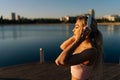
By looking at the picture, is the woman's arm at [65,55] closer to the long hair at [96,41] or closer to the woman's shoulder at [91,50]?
the woman's shoulder at [91,50]

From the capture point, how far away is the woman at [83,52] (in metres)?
1.78

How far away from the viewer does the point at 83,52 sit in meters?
1.83

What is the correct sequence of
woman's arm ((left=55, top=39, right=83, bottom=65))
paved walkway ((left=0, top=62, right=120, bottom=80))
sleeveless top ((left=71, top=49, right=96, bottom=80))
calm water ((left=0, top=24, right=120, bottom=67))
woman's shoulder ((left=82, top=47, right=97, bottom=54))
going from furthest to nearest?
1. calm water ((left=0, top=24, right=120, bottom=67))
2. paved walkway ((left=0, top=62, right=120, bottom=80))
3. sleeveless top ((left=71, top=49, right=96, bottom=80))
4. woman's shoulder ((left=82, top=47, right=97, bottom=54))
5. woman's arm ((left=55, top=39, right=83, bottom=65))

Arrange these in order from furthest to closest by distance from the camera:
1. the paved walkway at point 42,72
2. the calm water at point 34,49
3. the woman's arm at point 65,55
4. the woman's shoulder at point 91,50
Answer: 1. the calm water at point 34,49
2. the paved walkway at point 42,72
3. the woman's shoulder at point 91,50
4. the woman's arm at point 65,55

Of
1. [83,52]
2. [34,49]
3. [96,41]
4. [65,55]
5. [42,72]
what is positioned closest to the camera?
[65,55]

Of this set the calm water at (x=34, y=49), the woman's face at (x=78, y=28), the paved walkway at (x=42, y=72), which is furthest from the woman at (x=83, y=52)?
the calm water at (x=34, y=49)

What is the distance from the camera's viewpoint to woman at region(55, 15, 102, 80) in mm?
1777

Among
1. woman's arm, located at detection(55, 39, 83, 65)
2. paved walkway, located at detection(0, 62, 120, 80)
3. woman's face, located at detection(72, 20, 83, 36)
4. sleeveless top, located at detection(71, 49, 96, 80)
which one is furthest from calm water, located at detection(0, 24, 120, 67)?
woman's arm, located at detection(55, 39, 83, 65)

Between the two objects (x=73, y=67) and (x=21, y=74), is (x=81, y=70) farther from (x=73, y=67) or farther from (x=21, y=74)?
(x=21, y=74)

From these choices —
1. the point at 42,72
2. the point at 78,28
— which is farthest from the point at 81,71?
the point at 42,72

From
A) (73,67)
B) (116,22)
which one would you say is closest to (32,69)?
(73,67)

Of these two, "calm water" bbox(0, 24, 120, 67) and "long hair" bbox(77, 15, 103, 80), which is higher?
"long hair" bbox(77, 15, 103, 80)

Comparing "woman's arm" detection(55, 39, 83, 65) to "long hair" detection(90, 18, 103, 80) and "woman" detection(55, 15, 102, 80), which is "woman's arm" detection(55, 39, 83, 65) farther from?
"long hair" detection(90, 18, 103, 80)

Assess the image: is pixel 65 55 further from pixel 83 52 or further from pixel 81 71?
pixel 81 71
